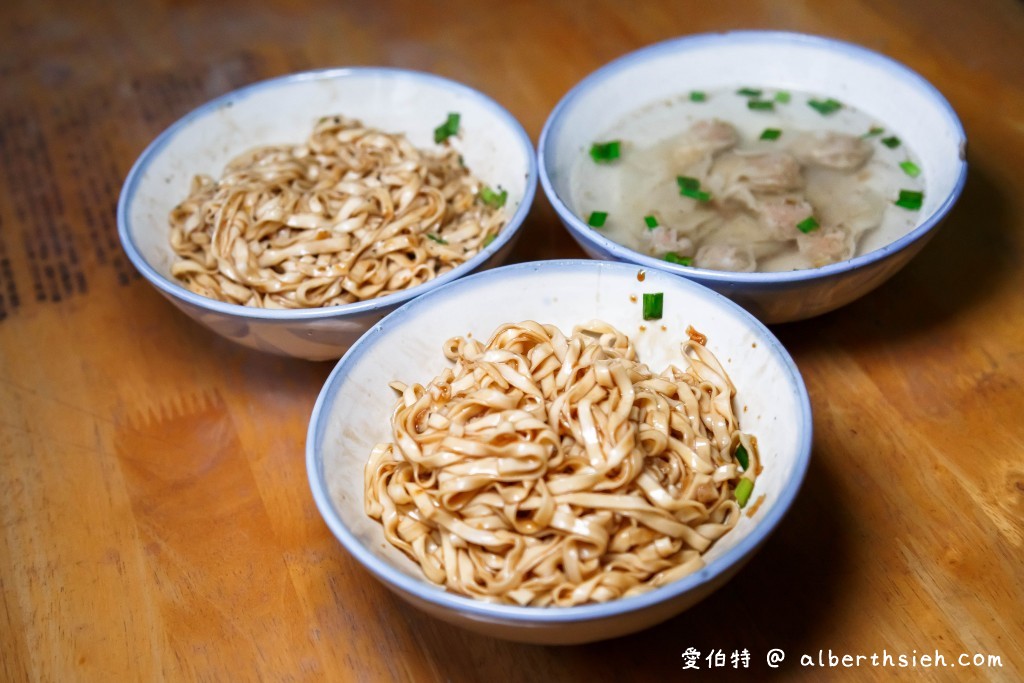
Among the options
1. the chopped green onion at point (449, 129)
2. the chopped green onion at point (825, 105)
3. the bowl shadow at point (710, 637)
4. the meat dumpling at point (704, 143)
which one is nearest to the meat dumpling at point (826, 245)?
the meat dumpling at point (704, 143)

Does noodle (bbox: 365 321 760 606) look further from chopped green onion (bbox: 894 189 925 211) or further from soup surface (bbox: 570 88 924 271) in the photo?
chopped green onion (bbox: 894 189 925 211)

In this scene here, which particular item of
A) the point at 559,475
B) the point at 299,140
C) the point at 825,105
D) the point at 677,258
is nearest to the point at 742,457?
the point at 559,475

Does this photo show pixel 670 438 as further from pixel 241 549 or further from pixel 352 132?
→ pixel 352 132

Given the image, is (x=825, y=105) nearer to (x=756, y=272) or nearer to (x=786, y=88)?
(x=786, y=88)

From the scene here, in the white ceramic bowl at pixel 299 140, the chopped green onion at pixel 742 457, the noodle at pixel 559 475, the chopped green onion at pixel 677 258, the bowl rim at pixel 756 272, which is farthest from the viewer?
the chopped green onion at pixel 677 258

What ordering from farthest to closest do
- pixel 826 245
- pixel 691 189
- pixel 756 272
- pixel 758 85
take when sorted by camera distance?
pixel 758 85, pixel 691 189, pixel 826 245, pixel 756 272

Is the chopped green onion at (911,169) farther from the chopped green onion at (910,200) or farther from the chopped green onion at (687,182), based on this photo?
the chopped green onion at (687,182)

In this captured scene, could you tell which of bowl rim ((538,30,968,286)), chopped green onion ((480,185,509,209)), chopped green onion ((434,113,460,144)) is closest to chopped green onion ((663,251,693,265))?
bowl rim ((538,30,968,286))
